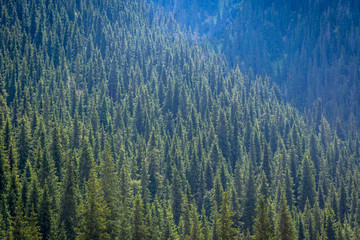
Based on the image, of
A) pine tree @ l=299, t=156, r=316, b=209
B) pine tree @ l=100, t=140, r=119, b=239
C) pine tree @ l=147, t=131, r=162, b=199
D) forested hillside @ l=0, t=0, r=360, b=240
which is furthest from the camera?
pine tree @ l=299, t=156, r=316, b=209

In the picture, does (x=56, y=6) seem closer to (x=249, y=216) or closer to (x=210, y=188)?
(x=210, y=188)

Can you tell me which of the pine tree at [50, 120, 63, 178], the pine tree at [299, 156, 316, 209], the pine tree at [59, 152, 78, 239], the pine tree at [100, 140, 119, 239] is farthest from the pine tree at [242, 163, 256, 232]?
the pine tree at [50, 120, 63, 178]

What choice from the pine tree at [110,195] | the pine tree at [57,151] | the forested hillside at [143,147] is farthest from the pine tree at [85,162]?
the pine tree at [110,195]

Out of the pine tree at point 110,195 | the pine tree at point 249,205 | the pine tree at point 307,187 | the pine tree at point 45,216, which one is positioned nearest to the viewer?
the pine tree at point 110,195

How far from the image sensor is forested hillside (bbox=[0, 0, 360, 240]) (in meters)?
59.9

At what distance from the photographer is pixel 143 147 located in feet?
332

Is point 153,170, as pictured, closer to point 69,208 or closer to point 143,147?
point 143,147

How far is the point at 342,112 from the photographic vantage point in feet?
639

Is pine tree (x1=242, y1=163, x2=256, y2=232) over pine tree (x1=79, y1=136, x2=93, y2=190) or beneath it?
beneath

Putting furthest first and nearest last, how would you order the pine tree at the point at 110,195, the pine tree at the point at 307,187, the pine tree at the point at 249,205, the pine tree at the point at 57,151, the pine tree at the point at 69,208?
the pine tree at the point at 307,187 → the pine tree at the point at 57,151 → the pine tree at the point at 249,205 → the pine tree at the point at 69,208 → the pine tree at the point at 110,195

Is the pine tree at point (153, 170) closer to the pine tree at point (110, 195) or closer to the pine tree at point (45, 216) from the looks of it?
the pine tree at point (45, 216)

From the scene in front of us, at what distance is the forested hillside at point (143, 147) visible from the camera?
59.9 meters

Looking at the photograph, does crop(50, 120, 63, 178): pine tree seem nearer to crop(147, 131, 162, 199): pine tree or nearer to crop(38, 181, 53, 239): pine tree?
crop(147, 131, 162, 199): pine tree

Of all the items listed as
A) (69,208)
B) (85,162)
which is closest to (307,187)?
(85,162)
